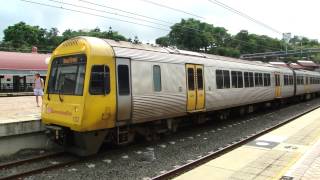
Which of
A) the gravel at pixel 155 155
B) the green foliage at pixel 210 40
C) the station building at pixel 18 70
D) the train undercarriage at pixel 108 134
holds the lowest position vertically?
the gravel at pixel 155 155

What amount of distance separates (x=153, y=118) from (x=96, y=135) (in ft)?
7.21

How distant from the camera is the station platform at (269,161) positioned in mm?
8212

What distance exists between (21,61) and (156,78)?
22.8 m

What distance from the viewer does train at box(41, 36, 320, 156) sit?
31.8ft

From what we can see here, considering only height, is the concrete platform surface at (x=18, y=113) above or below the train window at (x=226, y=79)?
below

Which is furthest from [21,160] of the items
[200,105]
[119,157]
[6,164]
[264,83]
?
[264,83]

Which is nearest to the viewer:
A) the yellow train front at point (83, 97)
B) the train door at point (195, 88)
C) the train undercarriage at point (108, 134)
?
the yellow train front at point (83, 97)

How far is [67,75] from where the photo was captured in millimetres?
10320

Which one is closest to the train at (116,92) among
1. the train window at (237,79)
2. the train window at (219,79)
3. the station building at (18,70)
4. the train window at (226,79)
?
the train window at (219,79)

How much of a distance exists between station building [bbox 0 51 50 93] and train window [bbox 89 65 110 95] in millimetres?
21467

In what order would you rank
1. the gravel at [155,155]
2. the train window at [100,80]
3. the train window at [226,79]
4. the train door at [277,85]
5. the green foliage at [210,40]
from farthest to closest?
the green foliage at [210,40]
the train door at [277,85]
the train window at [226,79]
the train window at [100,80]
the gravel at [155,155]

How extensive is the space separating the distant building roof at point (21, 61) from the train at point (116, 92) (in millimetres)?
19317

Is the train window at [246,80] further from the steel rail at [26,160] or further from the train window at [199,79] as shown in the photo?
the steel rail at [26,160]

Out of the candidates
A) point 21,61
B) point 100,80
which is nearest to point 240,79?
point 100,80
